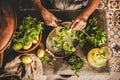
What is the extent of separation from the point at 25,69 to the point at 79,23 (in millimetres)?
731

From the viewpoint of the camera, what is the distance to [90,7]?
115 inches

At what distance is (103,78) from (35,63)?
0.73 m

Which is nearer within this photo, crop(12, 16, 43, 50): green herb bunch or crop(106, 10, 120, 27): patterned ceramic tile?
crop(12, 16, 43, 50): green herb bunch

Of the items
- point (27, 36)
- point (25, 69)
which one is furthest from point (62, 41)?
point (25, 69)

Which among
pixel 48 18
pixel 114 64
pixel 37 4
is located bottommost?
pixel 114 64

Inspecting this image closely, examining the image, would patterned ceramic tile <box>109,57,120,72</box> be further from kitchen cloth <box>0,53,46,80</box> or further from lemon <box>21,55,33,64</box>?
lemon <box>21,55,33,64</box>

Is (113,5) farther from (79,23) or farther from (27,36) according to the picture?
(27,36)

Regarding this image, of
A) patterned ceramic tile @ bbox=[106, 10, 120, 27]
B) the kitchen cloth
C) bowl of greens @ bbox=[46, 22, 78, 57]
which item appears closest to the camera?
the kitchen cloth

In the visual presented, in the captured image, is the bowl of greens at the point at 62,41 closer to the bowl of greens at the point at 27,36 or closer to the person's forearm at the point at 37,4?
the bowl of greens at the point at 27,36

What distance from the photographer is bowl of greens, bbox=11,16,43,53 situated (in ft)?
9.05

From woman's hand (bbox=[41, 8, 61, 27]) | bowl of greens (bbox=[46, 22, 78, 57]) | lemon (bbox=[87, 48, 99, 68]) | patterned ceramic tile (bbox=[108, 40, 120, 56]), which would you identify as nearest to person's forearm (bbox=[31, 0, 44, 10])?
woman's hand (bbox=[41, 8, 61, 27])

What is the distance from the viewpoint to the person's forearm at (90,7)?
291 cm

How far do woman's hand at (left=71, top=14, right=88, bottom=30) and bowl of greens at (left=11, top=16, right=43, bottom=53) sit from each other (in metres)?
0.35

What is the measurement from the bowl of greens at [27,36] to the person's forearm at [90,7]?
0.48 metres
